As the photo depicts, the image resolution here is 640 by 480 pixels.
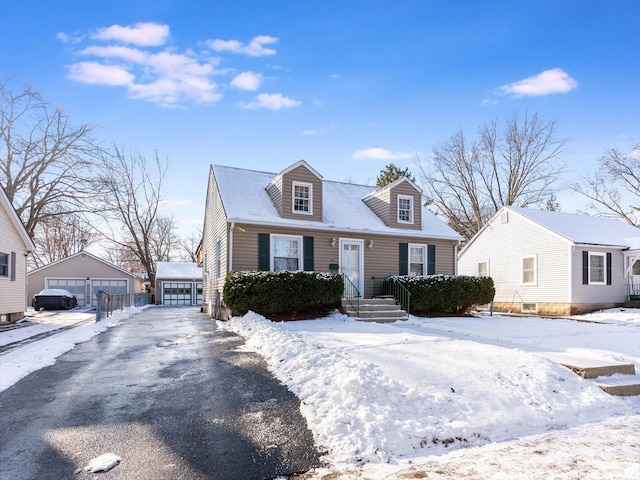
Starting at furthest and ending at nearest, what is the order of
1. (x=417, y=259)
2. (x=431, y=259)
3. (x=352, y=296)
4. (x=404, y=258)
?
(x=431, y=259)
(x=417, y=259)
(x=404, y=258)
(x=352, y=296)

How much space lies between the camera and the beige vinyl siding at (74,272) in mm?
27766

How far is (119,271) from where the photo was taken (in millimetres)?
29297

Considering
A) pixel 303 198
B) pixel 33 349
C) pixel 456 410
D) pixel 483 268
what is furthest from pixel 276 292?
pixel 483 268

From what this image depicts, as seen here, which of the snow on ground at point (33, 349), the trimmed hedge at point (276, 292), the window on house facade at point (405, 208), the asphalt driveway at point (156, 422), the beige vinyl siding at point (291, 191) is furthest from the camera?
the window on house facade at point (405, 208)

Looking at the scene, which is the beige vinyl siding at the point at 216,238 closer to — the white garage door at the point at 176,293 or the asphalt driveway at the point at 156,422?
the asphalt driveway at the point at 156,422

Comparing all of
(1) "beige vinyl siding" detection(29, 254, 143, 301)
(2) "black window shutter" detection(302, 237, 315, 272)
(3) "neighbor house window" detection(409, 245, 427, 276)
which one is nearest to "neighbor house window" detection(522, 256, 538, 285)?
(3) "neighbor house window" detection(409, 245, 427, 276)

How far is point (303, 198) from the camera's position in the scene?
14500 millimetres

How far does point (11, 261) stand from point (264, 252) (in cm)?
952

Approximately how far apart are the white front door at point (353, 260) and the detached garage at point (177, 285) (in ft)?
68.8

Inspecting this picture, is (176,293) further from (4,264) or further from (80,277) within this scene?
(4,264)

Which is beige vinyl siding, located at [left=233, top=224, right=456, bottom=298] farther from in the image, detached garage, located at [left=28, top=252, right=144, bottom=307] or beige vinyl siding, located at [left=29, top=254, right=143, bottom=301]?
beige vinyl siding, located at [left=29, top=254, right=143, bottom=301]

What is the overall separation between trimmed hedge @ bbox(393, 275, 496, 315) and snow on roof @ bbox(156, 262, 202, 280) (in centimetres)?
2245

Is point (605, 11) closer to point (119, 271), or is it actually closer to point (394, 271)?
point (394, 271)

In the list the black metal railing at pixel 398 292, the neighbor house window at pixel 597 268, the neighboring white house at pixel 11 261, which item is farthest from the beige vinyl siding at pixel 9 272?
→ the neighbor house window at pixel 597 268
